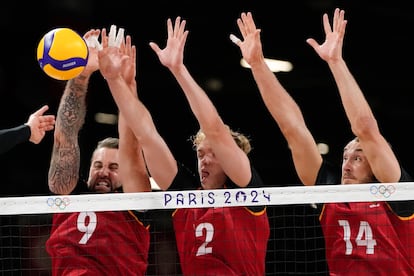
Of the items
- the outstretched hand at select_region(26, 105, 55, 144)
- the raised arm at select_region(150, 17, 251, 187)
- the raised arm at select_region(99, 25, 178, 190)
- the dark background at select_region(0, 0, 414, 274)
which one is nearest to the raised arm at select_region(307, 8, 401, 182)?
the raised arm at select_region(150, 17, 251, 187)

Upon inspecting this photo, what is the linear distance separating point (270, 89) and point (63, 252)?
2244 mm

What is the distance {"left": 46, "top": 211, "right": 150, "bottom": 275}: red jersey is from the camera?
324 inches

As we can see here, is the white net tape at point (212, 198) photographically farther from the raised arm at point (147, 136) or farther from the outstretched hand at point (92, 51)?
the outstretched hand at point (92, 51)

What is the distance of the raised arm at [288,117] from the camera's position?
27.2ft

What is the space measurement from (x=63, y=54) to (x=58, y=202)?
132cm

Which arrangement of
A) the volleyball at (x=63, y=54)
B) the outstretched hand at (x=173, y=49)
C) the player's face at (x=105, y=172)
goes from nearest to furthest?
1. the volleyball at (x=63, y=54)
2. the outstretched hand at (x=173, y=49)
3. the player's face at (x=105, y=172)

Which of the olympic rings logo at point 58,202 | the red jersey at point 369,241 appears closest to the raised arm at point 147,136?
the olympic rings logo at point 58,202

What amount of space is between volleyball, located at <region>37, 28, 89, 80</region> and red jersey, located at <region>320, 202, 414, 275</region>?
2.52 m

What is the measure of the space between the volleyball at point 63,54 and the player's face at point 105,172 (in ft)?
2.50

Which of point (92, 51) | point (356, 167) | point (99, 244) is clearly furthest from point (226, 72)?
point (99, 244)

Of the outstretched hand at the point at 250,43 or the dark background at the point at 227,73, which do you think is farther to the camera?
the dark background at the point at 227,73

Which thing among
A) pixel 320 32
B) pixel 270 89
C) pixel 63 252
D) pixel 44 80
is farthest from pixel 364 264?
pixel 44 80

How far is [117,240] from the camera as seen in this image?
8320 millimetres

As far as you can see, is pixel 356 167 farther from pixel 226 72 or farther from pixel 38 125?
pixel 226 72
